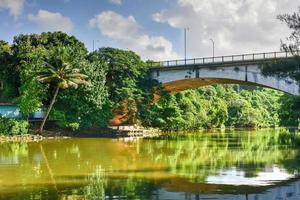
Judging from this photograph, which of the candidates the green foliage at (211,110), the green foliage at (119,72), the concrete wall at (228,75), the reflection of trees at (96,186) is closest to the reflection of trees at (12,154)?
the reflection of trees at (96,186)

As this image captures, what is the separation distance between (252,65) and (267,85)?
293 centimetres

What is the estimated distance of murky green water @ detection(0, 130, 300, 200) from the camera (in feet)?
65.3

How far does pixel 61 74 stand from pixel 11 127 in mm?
7854

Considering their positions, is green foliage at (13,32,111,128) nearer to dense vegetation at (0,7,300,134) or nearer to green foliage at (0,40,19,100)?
dense vegetation at (0,7,300,134)

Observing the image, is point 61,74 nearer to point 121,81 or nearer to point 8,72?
point 8,72

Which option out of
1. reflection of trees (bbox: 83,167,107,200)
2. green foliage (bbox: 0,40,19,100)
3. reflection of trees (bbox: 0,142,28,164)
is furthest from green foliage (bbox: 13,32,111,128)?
reflection of trees (bbox: 83,167,107,200)

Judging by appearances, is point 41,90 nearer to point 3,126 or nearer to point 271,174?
point 3,126

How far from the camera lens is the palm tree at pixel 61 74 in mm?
53688

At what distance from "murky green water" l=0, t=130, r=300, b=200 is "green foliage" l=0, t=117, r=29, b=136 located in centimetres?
1354

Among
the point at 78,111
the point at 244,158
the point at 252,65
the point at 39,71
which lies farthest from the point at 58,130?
the point at 244,158

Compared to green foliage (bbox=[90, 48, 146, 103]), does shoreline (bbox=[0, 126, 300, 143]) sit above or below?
below

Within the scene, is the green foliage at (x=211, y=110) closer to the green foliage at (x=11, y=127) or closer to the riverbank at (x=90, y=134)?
the riverbank at (x=90, y=134)

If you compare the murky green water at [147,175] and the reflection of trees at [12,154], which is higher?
the reflection of trees at [12,154]

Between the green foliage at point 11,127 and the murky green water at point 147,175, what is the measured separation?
1354cm
